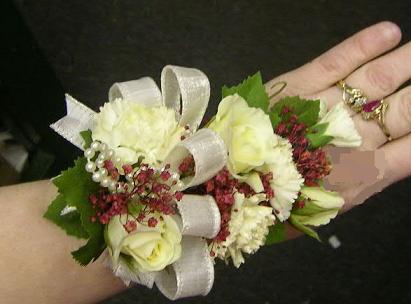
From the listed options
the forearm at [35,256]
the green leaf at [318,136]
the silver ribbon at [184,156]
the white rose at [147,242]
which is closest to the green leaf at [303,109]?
the green leaf at [318,136]

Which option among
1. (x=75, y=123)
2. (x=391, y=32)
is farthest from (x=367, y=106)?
(x=75, y=123)

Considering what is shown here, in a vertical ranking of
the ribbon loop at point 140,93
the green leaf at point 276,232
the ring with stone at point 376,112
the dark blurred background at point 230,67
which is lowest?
the dark blurred background at point 230,67

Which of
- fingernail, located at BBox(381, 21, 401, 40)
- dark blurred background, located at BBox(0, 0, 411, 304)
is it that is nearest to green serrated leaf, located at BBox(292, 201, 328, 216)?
fingernail, located at BBox(381, 21, 401, 40)

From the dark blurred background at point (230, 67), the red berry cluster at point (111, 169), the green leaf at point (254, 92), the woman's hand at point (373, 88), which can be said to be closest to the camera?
the red berry cluster at point (111, 169)

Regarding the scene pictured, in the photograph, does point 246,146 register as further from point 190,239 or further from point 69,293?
point 69,293

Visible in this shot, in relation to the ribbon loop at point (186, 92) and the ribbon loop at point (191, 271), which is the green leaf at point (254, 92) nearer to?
the ribbon loop at point (186, 92)

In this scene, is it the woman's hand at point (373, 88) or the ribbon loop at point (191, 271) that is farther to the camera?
the woman's hand at point (373, 88)

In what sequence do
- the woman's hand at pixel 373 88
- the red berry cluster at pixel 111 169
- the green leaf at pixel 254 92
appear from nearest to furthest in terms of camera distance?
the red berry cluster at pixel 111 169 < the green leaf at pixel 254 92 < the woman's hand at pixel 373 88

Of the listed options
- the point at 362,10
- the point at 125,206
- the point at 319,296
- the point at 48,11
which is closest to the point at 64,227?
the point at 125,206
